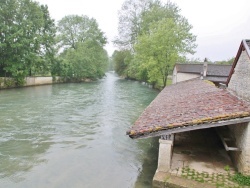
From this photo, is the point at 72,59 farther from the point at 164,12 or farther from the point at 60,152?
the point at 60,152

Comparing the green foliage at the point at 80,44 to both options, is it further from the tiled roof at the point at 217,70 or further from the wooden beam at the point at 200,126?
the wooden beam at the point at 200,126

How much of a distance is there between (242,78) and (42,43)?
33044 mm

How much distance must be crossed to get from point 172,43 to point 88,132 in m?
21.8

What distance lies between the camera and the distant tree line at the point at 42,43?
2855 cm

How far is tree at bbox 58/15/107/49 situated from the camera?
47750 millimetres

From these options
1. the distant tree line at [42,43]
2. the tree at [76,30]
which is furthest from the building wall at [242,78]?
the tree at [76,30]

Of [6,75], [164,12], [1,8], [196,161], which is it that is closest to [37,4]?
[1,8]

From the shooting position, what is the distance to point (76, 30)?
4878 cm

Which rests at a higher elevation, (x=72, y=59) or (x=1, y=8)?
(x=1, y=8)

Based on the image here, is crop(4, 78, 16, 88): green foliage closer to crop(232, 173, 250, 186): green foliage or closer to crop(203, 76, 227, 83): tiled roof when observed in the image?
crop(203, 76, 227, 83): tiled roof

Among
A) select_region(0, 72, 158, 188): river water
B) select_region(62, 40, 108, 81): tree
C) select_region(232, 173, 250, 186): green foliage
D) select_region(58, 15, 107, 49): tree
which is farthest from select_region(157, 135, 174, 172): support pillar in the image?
select_region(58, 15, 107, 49): tree

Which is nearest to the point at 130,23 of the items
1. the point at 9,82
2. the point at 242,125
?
the point at 9,82

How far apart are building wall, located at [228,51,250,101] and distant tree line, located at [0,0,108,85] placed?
26.8 metres

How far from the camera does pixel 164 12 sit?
1667 inches
